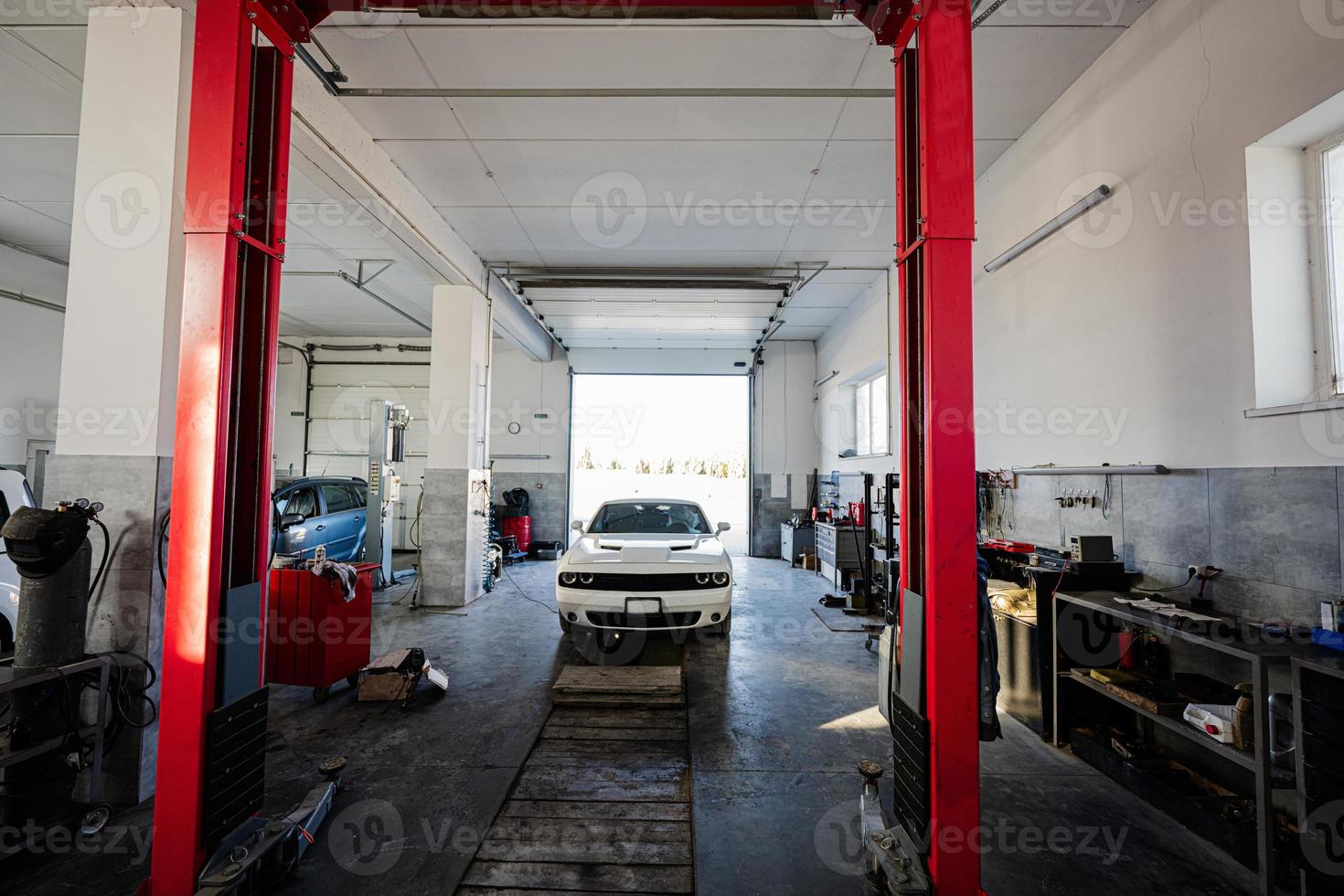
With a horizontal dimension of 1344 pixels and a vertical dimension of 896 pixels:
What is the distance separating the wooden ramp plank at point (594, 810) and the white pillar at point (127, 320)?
180cm

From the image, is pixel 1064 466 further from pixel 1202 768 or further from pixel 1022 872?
pixel 1022 872

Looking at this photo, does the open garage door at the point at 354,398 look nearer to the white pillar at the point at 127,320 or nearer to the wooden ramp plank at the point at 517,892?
the white pillar at the point at 127,320

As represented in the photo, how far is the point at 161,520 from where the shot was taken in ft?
8.55

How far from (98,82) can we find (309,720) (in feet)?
12.0

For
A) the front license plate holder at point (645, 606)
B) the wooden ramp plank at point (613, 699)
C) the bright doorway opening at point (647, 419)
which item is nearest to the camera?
the wooden ramp plank at point (613, 699)

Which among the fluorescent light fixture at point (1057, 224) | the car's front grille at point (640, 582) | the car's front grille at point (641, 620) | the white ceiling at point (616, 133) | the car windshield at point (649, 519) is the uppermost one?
the white ceiling at point (616, 133)

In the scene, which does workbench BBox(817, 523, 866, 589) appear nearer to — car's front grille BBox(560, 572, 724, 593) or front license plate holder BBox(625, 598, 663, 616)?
car's front grille BBox(560, 572, 724, 593)

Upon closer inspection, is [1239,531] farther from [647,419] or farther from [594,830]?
[647,419]

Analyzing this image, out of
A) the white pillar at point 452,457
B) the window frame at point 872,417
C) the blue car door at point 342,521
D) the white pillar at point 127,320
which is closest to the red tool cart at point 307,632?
the white pillar at point 127,320

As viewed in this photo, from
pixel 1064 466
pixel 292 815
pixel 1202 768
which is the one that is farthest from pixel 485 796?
pixel 1064 466

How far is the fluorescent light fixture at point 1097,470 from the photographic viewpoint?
2.91 metres

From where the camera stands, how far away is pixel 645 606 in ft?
13.7

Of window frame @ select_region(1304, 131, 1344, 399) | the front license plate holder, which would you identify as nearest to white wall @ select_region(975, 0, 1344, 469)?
window frame @ select_region(1304, 131, 1344, 399)

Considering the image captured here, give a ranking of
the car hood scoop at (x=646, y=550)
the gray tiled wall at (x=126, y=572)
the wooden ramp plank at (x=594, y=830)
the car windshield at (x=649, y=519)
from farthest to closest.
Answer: the car windshield at (x=649, y=519) → the car hood scoop at (x=646, y=550) → the gray tiled wall at (x=126, y=572) → the wooden ramp plank at (x=594, y=830)
